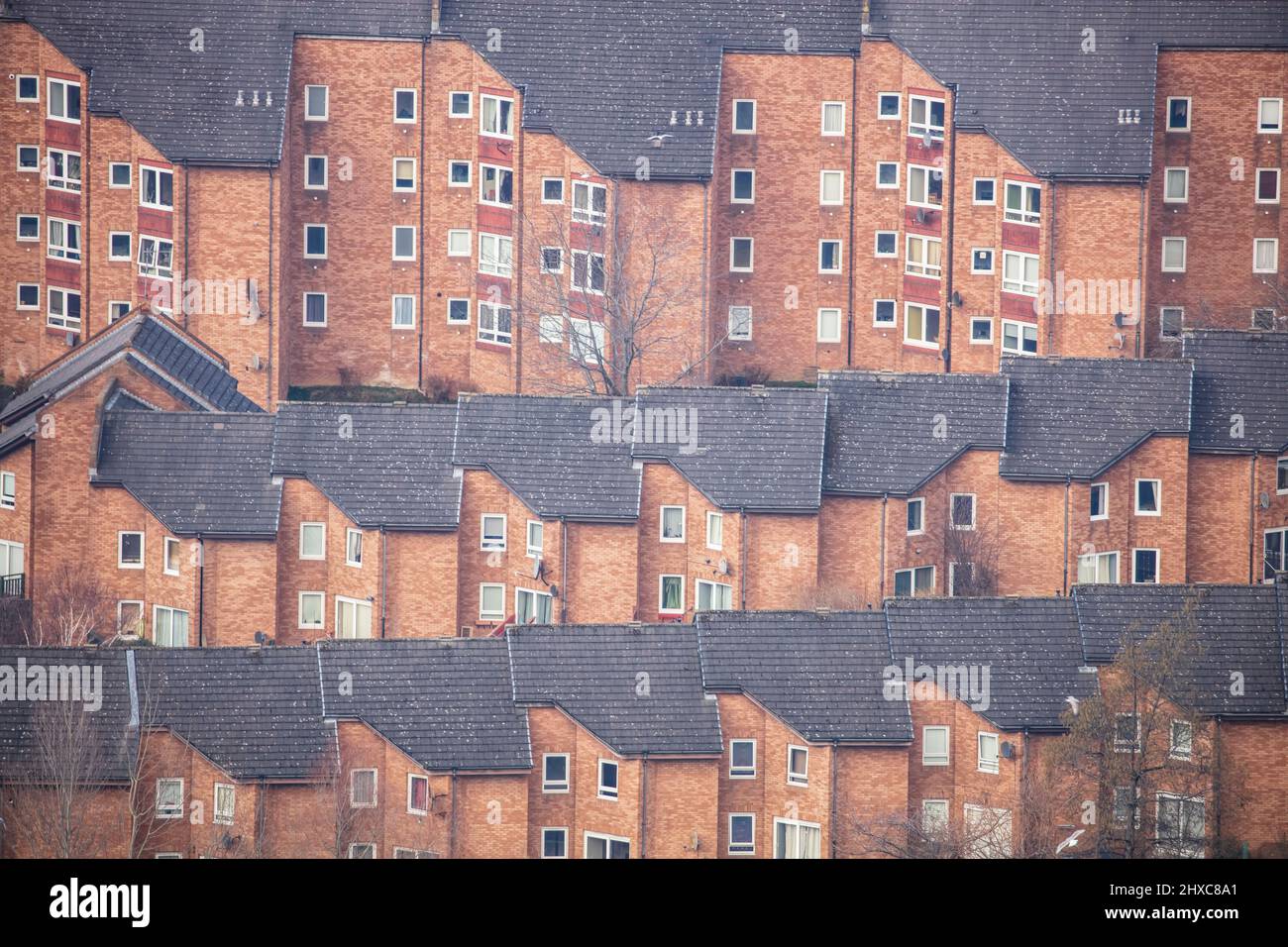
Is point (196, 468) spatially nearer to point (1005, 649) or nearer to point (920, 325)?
point (1005, 649)

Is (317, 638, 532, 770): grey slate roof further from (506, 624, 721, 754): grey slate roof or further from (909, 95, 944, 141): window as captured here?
(909, 95, 944, 141): window

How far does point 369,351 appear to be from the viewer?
84312 mm

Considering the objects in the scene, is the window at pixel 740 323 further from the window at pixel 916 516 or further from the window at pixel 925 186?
the window at pixel 916 516

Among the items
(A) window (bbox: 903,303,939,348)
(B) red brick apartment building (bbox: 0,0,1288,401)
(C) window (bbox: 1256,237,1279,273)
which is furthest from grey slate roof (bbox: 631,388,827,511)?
(C) window (bbox: 1256,237,1279,273)

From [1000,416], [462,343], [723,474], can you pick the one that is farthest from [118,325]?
[1000,416]

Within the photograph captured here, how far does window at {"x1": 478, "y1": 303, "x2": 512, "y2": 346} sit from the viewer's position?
3295 inches

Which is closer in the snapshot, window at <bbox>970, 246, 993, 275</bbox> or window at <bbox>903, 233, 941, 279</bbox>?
window at <bbox>970, 246, 993, 275</bbox>

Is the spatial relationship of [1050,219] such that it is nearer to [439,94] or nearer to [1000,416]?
[1000,416]

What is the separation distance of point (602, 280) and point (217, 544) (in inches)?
694

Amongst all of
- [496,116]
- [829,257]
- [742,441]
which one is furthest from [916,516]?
[496,116]

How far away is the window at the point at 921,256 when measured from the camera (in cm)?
8288

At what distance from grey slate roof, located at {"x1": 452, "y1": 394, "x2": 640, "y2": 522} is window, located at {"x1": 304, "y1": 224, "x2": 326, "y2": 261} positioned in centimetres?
1564

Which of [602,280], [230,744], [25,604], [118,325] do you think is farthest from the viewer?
[602,280]

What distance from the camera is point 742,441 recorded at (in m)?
69.1
